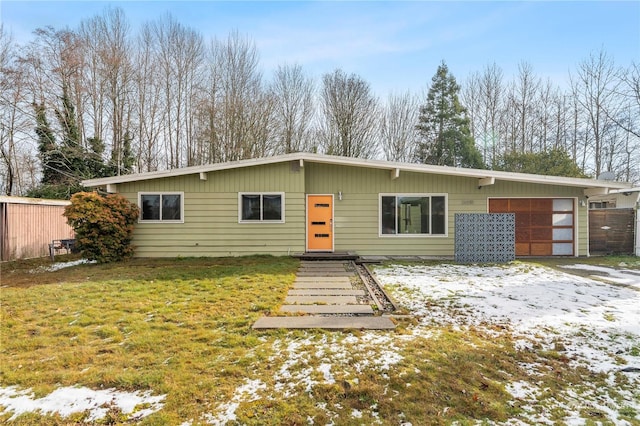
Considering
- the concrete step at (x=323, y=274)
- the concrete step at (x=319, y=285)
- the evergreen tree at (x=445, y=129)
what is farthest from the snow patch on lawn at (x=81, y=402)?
the evergreen tree at (x=445, y=129)

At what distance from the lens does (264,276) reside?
21.9ft

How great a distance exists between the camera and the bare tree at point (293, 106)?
18.5m

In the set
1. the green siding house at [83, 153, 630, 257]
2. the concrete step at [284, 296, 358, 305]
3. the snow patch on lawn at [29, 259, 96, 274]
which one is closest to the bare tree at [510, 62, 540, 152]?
the green siding house at [83, 153, 630, 257]

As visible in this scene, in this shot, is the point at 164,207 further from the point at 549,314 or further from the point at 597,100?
the point at 597,100

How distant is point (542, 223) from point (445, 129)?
11683 mm

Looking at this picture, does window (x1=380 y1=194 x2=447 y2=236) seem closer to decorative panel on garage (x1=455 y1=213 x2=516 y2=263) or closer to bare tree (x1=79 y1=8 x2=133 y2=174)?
decorative panel on garage (x1=455 y1=213 x2=516 y2=263)

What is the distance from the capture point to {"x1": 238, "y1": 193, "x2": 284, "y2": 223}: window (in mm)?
9508

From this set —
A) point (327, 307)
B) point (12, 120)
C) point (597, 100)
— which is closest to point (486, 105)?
point (597, 100)

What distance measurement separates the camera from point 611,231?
10617 mm

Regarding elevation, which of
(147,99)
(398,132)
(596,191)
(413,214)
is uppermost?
(147,99)

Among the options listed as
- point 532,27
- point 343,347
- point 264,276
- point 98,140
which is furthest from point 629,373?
point 98,140

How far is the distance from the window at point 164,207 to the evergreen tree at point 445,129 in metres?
15.8

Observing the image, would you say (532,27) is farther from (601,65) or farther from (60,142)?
(60,142)

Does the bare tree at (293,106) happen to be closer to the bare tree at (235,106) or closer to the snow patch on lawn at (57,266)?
the bare tree at (235,106)
